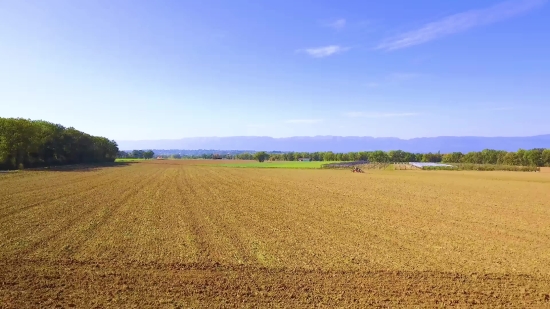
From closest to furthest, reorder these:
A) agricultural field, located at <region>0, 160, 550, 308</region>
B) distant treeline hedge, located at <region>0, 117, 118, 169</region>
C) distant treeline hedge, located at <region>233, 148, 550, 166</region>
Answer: agricultural field, located at <region>0, 160, 550, 308</region> < distant treeline hedge, located at <region>0, 117, 118, 169</region> < distant treeline hedge, located at <region>233, 148, 550, 166</region>

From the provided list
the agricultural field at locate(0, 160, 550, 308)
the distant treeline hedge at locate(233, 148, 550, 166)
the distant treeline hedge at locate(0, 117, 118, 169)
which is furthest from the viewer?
the distant treeline hedge at locate(233, 148, 550, 166)

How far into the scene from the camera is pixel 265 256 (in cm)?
1191

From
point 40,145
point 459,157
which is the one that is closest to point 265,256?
point 40,145

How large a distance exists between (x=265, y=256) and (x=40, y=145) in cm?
6935

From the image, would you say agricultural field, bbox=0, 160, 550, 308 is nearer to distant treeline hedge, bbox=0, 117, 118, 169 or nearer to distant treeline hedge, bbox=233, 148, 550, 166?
distant treeline hedge, bbox=0, 117, 118, 169

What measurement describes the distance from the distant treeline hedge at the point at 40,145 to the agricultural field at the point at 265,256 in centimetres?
4302

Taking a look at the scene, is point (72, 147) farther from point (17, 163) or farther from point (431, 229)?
point (431, 229)

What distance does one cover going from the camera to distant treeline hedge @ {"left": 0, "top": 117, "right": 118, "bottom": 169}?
2224 inches

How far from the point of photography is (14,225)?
1573 centimetres

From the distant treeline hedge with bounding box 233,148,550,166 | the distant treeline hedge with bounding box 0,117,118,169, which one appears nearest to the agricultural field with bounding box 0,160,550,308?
the distant treeline hedge with bounding box 0,117,118,169

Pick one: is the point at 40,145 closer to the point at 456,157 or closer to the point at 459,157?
the point at 459,157

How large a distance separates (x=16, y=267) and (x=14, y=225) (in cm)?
670

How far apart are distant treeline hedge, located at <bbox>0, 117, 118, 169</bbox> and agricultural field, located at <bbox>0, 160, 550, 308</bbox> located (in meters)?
43.0

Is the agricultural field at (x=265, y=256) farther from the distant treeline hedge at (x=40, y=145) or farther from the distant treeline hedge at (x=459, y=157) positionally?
the distant treeline hedge at (x=459, y=157)
